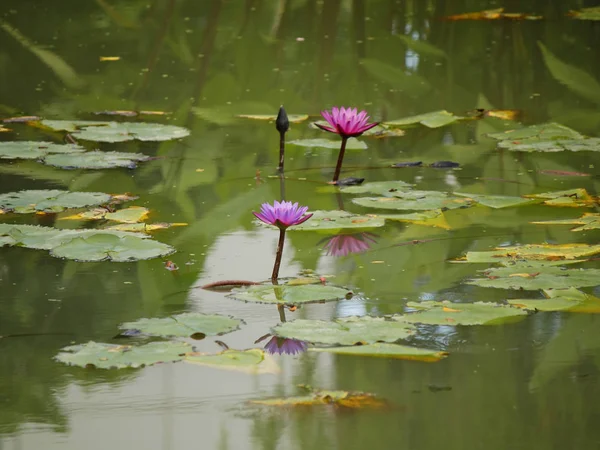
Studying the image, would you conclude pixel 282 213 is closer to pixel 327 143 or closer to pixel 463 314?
pixel 463 314

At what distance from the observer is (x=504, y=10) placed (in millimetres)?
6223

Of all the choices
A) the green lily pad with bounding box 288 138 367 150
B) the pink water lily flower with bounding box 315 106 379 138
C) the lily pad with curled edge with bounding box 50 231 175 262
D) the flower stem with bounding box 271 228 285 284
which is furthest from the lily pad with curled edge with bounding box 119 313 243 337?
the green lily pad with bounding box 288 138 367 150

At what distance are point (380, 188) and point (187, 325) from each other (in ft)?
3.79

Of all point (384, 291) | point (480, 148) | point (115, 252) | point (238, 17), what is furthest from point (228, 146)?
point (238, 17)

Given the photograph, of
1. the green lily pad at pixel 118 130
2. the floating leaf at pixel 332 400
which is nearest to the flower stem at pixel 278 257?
the floating leaf at pixel 332 400

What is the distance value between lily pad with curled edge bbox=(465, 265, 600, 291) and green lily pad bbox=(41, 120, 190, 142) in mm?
1640

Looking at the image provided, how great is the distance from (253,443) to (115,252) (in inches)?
36.9

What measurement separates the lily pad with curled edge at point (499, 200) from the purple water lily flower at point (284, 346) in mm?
1035

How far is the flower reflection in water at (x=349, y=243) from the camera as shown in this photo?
2342 mm

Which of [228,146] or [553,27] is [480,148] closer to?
[228,146]

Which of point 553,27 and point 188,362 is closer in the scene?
point 188,362

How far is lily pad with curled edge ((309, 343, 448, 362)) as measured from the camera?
1698mm

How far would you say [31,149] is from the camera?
3266 mm

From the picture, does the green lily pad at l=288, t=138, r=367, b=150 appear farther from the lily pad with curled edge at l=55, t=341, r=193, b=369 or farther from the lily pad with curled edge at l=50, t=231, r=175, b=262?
the lily pad with curled edge at l=55, t=341, r=193, b=369
